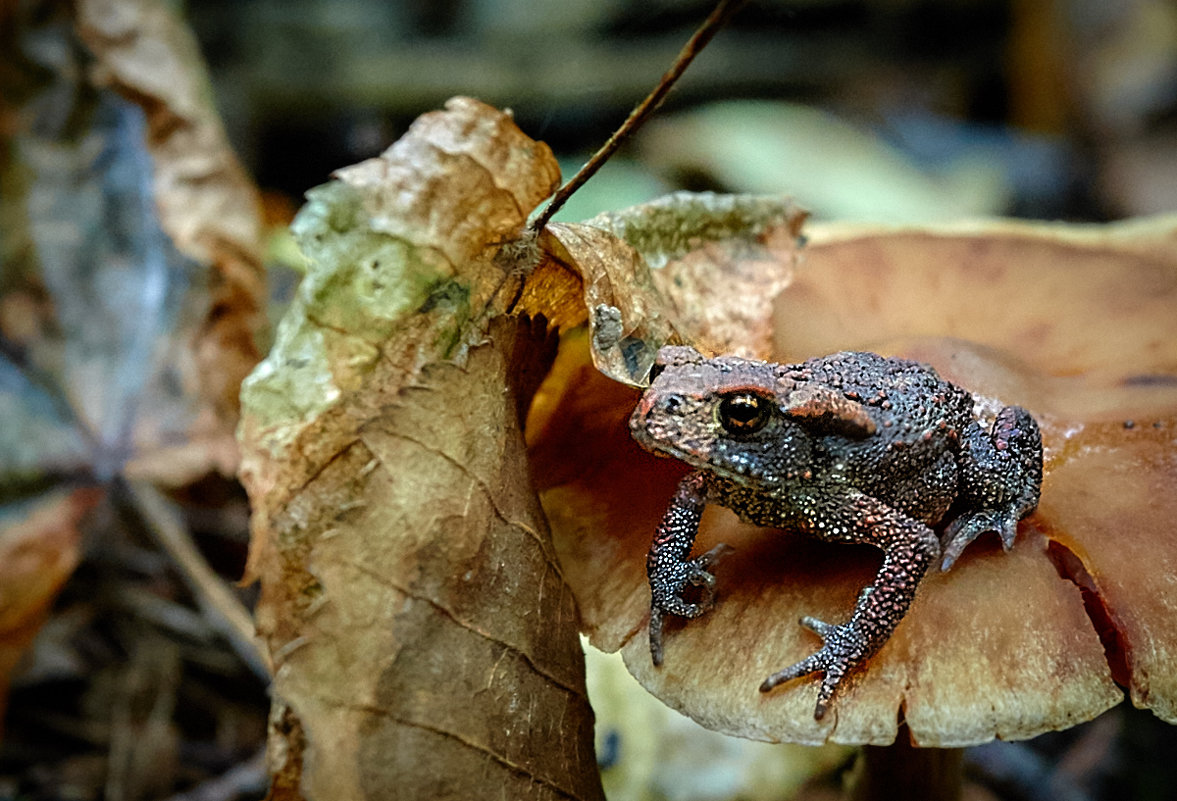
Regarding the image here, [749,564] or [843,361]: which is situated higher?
[843,361]

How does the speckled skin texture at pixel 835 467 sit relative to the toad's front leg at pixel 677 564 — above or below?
above

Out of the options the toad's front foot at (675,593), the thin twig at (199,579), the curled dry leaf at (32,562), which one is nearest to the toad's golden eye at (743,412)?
the toad's front foot at (675,593)

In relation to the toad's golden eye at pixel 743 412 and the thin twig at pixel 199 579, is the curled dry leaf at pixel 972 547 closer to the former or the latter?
the toad's golden eye at pixel 743 412

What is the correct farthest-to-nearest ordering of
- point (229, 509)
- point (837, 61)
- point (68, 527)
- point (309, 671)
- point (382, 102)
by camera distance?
point (837, 61) → point (382, 102) → point (229, 509) → point (68, 527) → point (309, 671)

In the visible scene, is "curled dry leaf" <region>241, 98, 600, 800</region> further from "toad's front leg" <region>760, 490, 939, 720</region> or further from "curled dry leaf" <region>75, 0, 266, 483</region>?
"curled dry leaf" <region>75, 0, 266, 483</region>

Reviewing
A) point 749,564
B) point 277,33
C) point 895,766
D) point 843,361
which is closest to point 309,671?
point 749,564

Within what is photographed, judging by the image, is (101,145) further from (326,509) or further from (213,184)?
(326,509)
